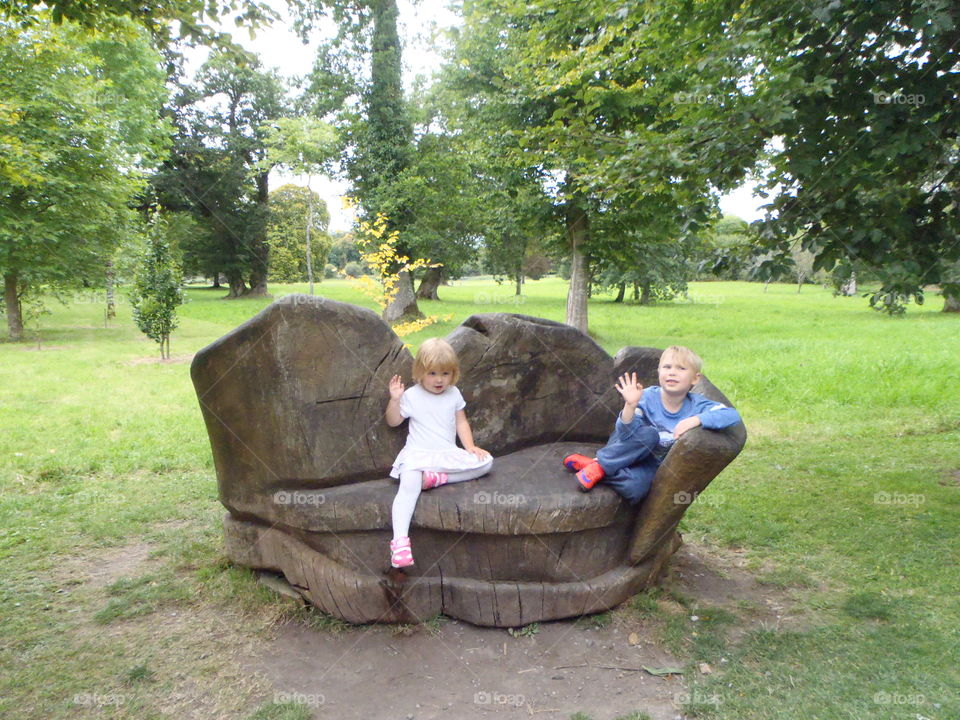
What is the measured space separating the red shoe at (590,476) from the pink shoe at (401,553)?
3.53 ft

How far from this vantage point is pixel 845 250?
492 cm

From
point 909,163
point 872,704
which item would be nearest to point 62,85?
point 909,163

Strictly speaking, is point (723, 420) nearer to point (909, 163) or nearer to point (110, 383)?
point (909, 163)

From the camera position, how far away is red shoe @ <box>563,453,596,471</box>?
4.26 meters

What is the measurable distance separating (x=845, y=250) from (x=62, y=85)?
64.4 feet

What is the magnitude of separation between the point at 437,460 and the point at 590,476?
3.00ft

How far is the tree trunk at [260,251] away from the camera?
32094 millimetres
